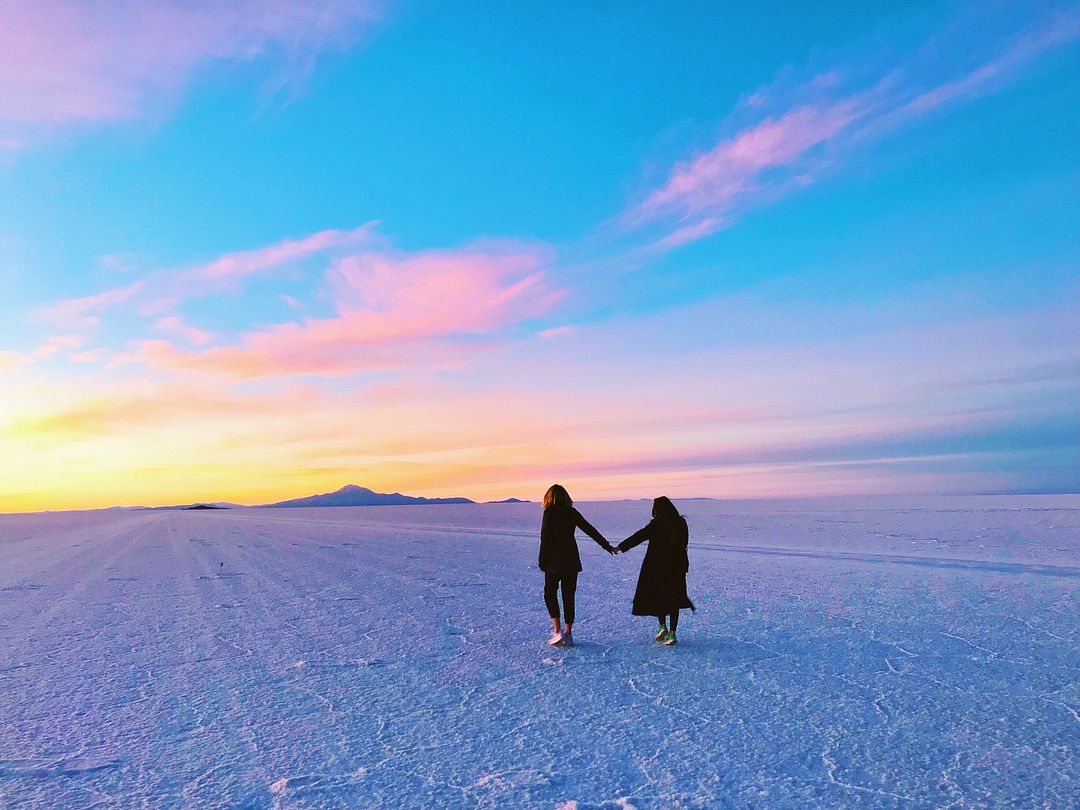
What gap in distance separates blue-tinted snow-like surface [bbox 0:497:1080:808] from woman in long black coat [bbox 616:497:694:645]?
383 millimetres

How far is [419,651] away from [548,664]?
4.74 ft

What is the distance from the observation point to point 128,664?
23.1 ft

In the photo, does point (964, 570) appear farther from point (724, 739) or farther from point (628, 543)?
point (724, 739)

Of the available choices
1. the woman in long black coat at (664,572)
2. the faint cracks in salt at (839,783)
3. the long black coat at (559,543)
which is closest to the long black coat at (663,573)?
the woman in long black coat at (664,572)

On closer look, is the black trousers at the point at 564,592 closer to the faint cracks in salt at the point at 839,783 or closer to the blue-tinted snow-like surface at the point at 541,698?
the blue-tinted snow-like surface at the point at 541,698

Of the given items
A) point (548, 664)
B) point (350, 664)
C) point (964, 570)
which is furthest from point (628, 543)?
point (964, 570)

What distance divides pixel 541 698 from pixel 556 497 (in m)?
2.43

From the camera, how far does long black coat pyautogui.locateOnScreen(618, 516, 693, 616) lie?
7.55 metres

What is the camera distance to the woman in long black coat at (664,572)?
24.8 feet

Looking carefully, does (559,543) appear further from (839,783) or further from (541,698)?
(839,783)

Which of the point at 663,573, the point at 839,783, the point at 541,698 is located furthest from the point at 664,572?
the point at 839,783

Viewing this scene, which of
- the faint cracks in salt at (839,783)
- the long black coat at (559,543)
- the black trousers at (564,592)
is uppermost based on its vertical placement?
the long black coat at (559,543)

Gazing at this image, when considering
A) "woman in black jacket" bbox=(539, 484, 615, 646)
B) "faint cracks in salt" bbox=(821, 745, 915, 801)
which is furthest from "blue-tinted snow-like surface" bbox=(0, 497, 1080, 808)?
"woman in black jacket" bbox=(539, 484, 615, 646)

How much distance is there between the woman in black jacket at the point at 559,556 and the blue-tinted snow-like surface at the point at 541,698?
0.37 metres
